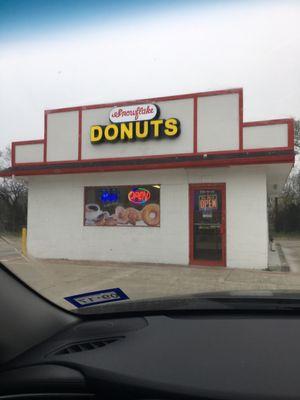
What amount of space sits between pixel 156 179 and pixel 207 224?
2.11 m

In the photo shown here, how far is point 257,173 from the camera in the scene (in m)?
11.9

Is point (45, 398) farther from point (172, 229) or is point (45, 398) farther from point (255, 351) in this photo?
point (172, 229)

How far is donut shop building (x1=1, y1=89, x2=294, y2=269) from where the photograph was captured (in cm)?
1181

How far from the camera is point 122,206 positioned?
1329 cm

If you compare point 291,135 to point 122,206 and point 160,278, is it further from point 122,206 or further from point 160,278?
point 122,206

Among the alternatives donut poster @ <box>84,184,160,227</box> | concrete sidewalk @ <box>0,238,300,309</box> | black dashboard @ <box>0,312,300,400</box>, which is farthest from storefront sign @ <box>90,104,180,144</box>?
black dashboard @ <box>0,312,300,400</box>

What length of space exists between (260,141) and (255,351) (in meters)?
10.2

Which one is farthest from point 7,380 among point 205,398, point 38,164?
point 38,164

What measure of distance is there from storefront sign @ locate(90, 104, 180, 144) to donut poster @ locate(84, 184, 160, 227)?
1551mm

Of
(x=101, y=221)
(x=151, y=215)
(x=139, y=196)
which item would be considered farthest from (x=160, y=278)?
(x=101, y=221)

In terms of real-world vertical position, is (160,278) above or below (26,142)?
below

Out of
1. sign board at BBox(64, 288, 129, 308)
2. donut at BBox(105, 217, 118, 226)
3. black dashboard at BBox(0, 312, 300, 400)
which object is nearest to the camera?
black dashboard at BBox(0, 312, 300, 400)

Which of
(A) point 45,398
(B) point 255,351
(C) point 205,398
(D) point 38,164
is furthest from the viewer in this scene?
(D) point 38,164

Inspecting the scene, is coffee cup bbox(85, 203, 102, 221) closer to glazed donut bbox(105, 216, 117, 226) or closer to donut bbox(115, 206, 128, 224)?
glazed donut bbox(105, 216, 117, 226)
